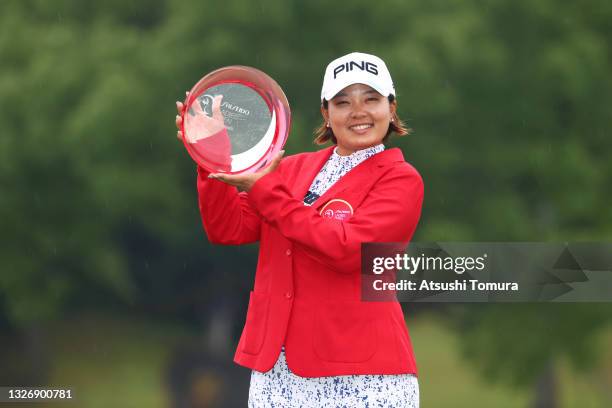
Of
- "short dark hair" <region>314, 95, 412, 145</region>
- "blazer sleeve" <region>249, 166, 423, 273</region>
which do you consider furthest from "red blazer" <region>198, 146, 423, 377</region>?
"short dark hair" <region>314, 95, 412, 145</region>

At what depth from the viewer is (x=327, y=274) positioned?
218 cm

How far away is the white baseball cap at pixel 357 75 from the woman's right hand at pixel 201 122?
277 millimetres

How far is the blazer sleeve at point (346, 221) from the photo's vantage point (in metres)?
2.03

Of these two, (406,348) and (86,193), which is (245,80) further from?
(86,193)

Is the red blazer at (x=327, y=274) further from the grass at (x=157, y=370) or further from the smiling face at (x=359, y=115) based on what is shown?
the grass at (x=157, y=370)

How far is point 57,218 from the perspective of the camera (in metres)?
6.91

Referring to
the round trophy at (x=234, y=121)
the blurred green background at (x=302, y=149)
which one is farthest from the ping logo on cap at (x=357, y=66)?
the blurred green background at (x=302, y=149)

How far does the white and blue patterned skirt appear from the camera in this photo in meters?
2.14

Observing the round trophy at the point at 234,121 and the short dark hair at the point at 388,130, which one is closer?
the round trophy at the point at 234,121

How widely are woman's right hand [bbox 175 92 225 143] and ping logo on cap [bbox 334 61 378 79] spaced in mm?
307

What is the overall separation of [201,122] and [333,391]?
2.37 feet

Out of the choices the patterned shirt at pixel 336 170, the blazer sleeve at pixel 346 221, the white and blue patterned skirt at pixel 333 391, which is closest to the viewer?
the blazer sleeve at pixel 346 221

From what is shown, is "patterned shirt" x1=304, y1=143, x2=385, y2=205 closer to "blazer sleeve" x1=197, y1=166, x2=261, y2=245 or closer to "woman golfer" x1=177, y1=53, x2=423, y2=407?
"woman golfer" x1=177, y1=53, x2=423, y2=407

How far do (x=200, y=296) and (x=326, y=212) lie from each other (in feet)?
16.8
